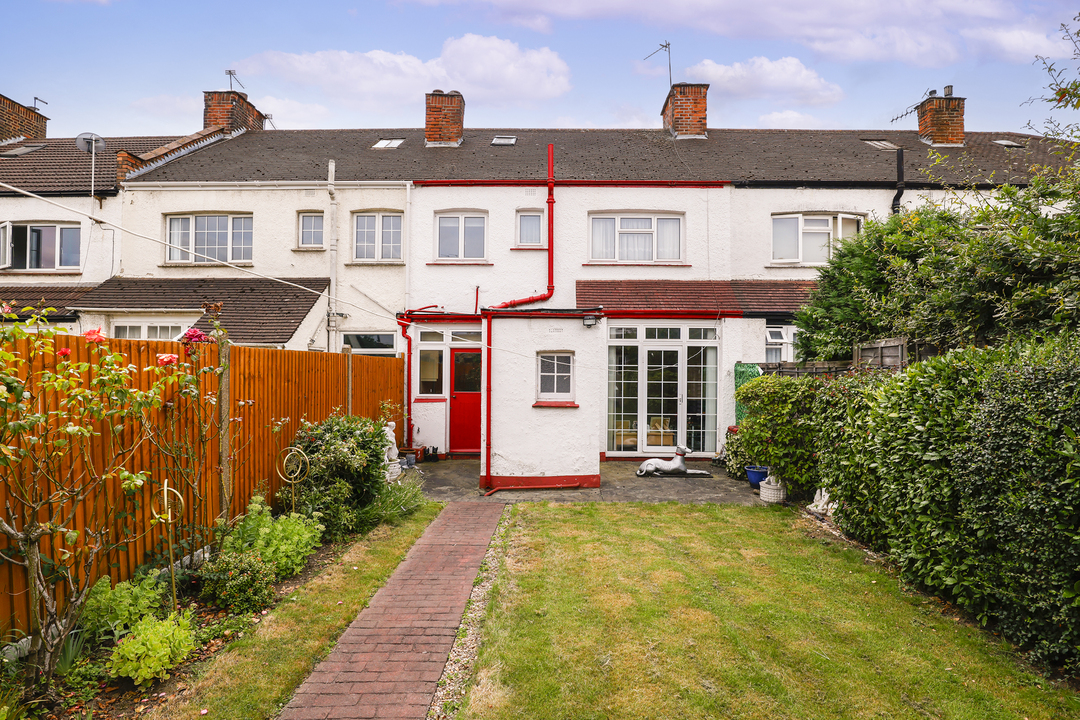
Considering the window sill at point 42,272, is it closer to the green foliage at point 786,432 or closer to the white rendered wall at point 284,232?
the white rendered wall at point 284,232

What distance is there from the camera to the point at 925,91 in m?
16.4

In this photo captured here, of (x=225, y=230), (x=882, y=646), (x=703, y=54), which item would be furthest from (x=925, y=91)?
(x=225, y=230)

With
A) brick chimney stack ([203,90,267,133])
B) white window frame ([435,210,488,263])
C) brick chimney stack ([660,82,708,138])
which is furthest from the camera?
brick chimney stack ([203,90,267,133])

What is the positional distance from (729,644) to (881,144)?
1692 cm

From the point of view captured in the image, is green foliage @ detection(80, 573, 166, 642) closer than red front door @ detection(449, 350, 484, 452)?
Yes

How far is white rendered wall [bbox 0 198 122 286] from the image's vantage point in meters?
13.6

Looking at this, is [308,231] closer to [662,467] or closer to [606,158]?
[606,158]

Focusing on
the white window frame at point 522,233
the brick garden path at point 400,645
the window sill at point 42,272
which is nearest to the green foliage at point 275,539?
the brick garden path at point 400,645

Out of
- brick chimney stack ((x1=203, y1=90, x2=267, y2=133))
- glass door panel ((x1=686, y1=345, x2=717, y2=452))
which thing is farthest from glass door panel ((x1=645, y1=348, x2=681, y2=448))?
brick chimney stack ((x1=203, y1=90, x2=267, y2=133))

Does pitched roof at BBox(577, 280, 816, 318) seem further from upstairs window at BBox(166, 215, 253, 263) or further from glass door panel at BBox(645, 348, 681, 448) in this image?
upstairs window at BBox(166, 215, 253, 263)

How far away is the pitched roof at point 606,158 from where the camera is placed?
13.7m

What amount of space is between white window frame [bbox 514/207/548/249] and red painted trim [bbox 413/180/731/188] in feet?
1.93

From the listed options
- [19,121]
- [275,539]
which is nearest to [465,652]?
[275,539]

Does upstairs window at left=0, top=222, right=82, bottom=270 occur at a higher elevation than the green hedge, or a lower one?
higher
